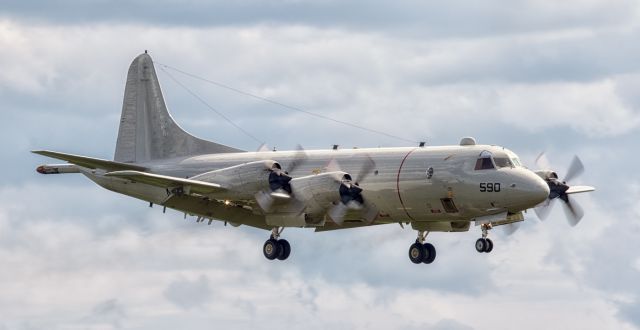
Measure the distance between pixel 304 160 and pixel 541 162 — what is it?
9.60 metres

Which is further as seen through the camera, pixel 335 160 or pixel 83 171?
pixel 83 171

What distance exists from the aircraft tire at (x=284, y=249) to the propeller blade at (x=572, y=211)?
1136 centimetres

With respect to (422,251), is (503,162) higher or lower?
higher

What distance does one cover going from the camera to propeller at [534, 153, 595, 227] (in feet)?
178

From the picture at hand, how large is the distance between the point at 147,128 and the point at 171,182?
8770 mm

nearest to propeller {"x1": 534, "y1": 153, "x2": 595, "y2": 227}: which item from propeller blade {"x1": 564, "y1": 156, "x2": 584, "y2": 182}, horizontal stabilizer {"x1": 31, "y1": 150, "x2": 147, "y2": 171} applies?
propeller blade {"x1": 564, "y1": 156, "x2": 584, "y2": 182}

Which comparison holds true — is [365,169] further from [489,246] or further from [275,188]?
[489,246]

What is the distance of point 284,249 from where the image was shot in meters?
53.0

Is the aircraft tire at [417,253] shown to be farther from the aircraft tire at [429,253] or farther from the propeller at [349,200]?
the propeller at [349,200]

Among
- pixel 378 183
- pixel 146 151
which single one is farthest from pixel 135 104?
pixel 378 183

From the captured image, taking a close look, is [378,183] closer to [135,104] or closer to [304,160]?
[304,160]

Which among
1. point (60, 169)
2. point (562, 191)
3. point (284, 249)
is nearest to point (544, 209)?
point (562, 191)

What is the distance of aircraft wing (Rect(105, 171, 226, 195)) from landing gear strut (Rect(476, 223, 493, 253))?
9974mm

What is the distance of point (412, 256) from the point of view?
54.8 m
